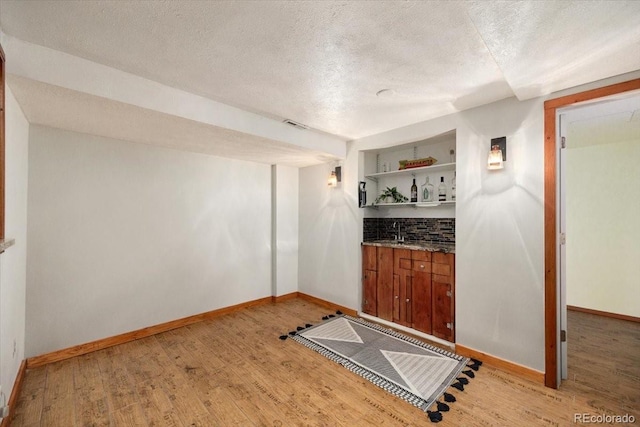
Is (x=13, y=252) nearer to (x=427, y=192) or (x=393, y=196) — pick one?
(x=393, y=196)

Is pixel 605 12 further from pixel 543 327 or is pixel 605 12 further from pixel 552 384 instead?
pixel 552 384

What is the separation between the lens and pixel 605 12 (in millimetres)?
1333

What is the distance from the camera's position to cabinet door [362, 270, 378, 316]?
3.65m

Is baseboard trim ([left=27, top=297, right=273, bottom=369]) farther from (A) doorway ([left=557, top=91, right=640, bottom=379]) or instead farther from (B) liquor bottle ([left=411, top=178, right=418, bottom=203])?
(A) doorway ([left=557, top=91, right=640, bottom=379])

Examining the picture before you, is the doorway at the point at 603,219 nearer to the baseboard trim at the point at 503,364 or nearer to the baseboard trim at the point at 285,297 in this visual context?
the baseboard trim at the point at 503,364

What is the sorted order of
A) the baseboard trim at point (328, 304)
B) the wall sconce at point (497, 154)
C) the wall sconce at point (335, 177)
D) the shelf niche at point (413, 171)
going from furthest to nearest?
the wall sconce at point (335, 177)
the baseboard trim at point (328, 304)
the shelf niche at point (413, 171)
the wall sconce at point (497, 154)

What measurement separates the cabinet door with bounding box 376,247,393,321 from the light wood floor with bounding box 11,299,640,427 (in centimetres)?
119

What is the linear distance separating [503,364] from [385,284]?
1.42 m

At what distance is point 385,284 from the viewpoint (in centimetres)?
353

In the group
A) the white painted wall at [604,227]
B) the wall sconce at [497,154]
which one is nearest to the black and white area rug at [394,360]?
the wall sconce at [497,154]

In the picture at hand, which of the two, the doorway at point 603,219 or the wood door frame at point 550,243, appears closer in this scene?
the wood door frame at point 550,243

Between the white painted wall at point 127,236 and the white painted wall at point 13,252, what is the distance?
15 centimetres

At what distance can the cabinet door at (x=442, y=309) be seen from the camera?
9.55 feet

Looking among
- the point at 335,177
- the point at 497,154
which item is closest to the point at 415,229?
the point at 335,177
